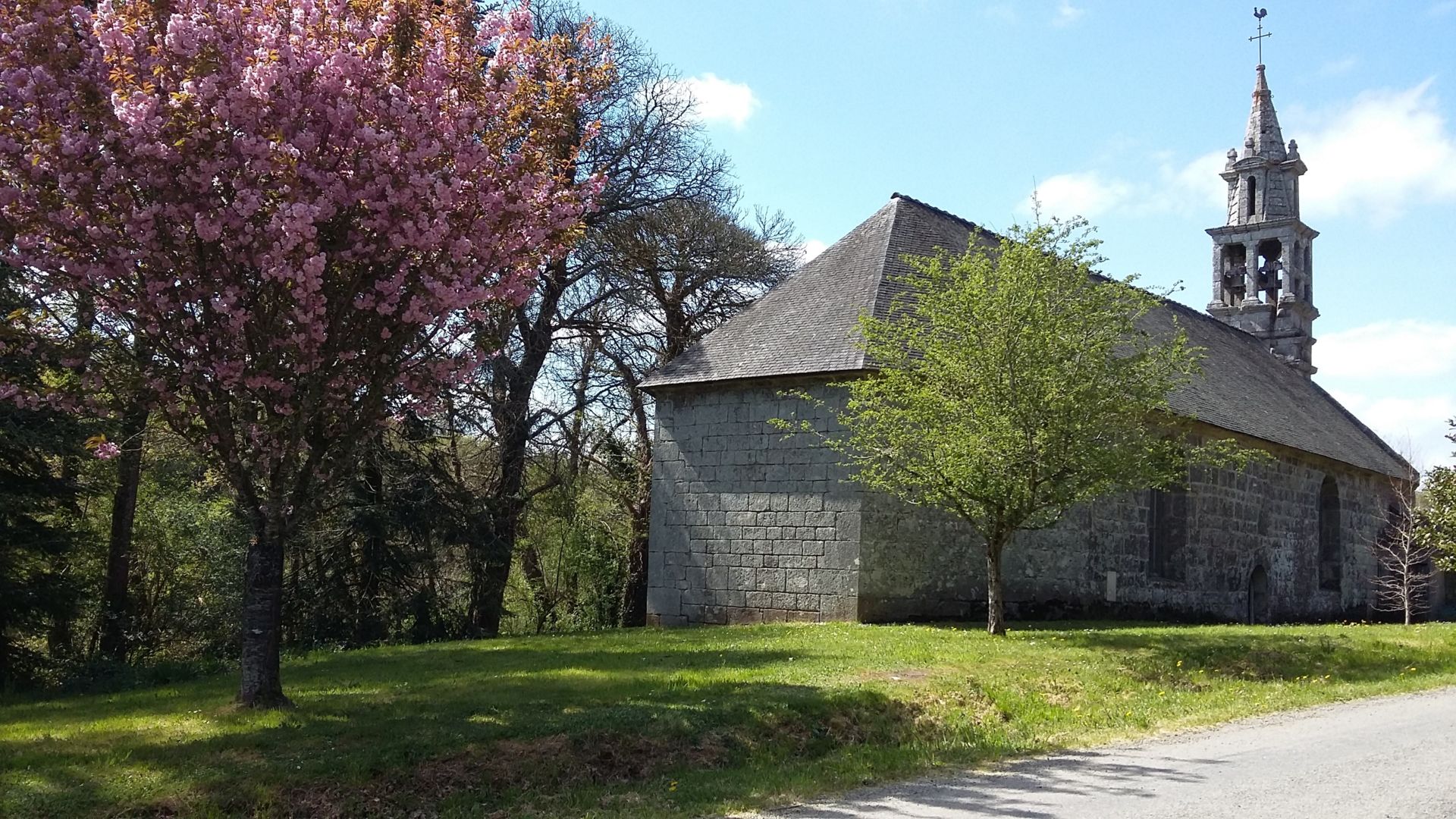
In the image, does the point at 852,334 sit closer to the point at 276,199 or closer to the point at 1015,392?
the point at 1015,392

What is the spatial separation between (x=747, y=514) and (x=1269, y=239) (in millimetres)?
23734

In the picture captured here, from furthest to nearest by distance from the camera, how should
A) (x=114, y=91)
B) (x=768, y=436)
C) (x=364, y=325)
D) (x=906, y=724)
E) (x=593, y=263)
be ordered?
1. (x=593, y=263)
2. (x=768, y=436)
3. (x=906, y=724)
4. (x=364, y=325)
5. (x=114, y=91)

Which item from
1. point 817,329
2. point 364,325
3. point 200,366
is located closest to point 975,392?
point 817,329

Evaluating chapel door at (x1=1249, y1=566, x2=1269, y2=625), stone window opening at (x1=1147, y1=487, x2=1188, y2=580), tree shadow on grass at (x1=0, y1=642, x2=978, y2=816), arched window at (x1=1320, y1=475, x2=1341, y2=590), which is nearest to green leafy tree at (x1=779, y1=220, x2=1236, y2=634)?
tree shadow on grass at (x1=0, y1=642, x2=978, y2=816)

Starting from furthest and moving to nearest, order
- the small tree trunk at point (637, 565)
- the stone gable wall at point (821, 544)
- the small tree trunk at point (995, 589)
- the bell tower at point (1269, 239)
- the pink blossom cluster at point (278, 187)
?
1. the bell tower at point (1269, 239)
2. the small tree trunk at point (637, 565)
3. the stone gable wall at point (821, 544)
4. the small tree trunk at point (995, 589)
5. the pink blossom cluster at point (278, 187)

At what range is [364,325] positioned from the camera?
29.9ft

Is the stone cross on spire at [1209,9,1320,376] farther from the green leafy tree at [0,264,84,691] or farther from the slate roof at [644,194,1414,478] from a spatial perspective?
the green leafy tree at [0,264,84,691]

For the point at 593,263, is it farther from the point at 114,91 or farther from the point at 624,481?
the point at 114,91

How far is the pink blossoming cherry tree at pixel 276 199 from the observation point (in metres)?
7.97

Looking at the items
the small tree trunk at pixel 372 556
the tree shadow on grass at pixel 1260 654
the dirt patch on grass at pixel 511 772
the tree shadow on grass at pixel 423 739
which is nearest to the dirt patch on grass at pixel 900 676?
the tree shadow on grass at pixel 423 739

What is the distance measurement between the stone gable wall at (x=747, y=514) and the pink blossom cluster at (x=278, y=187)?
8.37 metres

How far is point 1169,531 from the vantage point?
22172 millimetres

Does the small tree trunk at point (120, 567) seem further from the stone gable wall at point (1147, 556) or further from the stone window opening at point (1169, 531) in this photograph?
the stone window opening at point (1169, 531)

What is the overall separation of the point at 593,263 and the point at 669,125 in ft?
11.0
